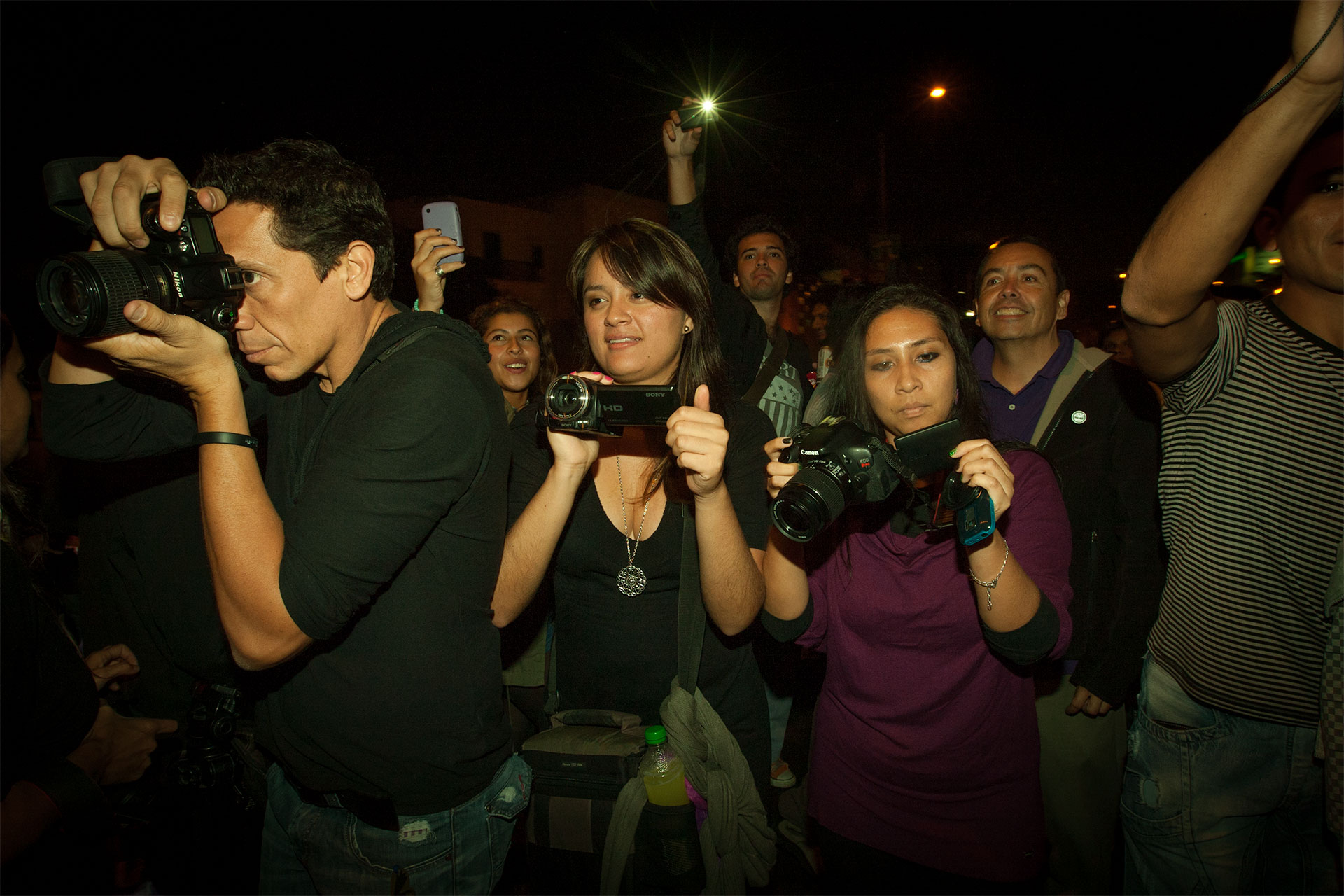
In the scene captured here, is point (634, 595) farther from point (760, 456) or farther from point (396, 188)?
point (396, 188)

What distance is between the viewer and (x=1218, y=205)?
1.28 metres

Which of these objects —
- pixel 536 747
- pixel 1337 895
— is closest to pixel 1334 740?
pixel 1337 895

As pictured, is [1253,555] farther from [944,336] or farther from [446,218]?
[446,218]

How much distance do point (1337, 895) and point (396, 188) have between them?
8.64 meters

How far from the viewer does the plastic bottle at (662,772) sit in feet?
5.57

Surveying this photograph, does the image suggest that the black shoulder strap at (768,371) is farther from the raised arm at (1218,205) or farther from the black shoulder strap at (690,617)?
the raised arm at (1218,205)

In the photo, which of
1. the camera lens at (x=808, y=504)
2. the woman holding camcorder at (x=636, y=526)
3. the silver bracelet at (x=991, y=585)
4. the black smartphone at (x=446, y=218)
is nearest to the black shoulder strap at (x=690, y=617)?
the woman holding camcorder at (x=636, y=526)

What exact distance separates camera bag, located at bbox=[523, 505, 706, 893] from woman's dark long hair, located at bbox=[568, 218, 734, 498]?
78cm

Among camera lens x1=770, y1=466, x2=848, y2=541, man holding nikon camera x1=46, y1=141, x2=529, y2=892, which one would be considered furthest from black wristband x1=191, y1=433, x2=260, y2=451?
camera lens x1=770, y1=466, x2=848, y2=541

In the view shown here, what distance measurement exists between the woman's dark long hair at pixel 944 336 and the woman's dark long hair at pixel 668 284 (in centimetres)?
45

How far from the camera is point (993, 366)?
3.06 meters

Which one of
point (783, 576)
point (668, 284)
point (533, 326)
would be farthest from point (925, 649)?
point (533, 326)

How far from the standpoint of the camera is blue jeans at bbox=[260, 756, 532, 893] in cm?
144

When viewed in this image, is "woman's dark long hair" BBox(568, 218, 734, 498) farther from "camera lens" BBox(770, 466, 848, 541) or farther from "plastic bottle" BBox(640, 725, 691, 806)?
"plastic bottle" BBox(640, 725, 691, 806)
